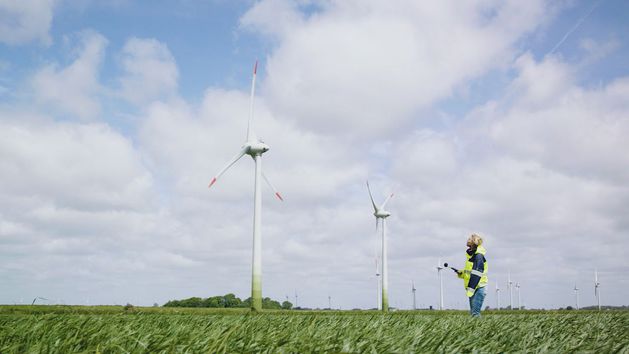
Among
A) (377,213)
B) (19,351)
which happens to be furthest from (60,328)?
(377,213)

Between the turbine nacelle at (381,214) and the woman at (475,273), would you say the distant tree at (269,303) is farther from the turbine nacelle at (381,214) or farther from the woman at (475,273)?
the woman at (475,273)

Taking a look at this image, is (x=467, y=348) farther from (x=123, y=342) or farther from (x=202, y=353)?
(x=123, y=342)

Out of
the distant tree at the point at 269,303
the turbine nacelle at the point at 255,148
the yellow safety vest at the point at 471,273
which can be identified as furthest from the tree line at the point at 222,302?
the yellow safety vest at the point at 471,273

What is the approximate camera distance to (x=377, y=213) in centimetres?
7506

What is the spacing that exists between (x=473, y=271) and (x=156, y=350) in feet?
47.2

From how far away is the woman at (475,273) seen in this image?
667 inches

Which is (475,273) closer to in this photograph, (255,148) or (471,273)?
(471,273)

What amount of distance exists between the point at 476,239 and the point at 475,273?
1.10 m

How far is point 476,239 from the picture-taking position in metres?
17.2

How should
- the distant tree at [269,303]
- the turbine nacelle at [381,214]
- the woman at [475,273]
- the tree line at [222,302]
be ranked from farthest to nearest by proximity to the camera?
1. the distant tree at [269,303]
2. the tree line at [222,302]
3. the turbine nacelle at [381,214]
4. the woman at [475,273]

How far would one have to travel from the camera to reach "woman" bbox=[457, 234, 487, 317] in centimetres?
1694

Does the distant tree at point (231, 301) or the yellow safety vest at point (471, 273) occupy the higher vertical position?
the yellow safety vest at point (471, 273)

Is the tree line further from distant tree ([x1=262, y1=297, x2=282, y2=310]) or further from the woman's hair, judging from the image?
the woman's hair

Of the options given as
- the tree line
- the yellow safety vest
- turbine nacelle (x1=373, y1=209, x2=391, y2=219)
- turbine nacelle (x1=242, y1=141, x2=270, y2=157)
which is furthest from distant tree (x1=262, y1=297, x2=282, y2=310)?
the yellow safety vest
